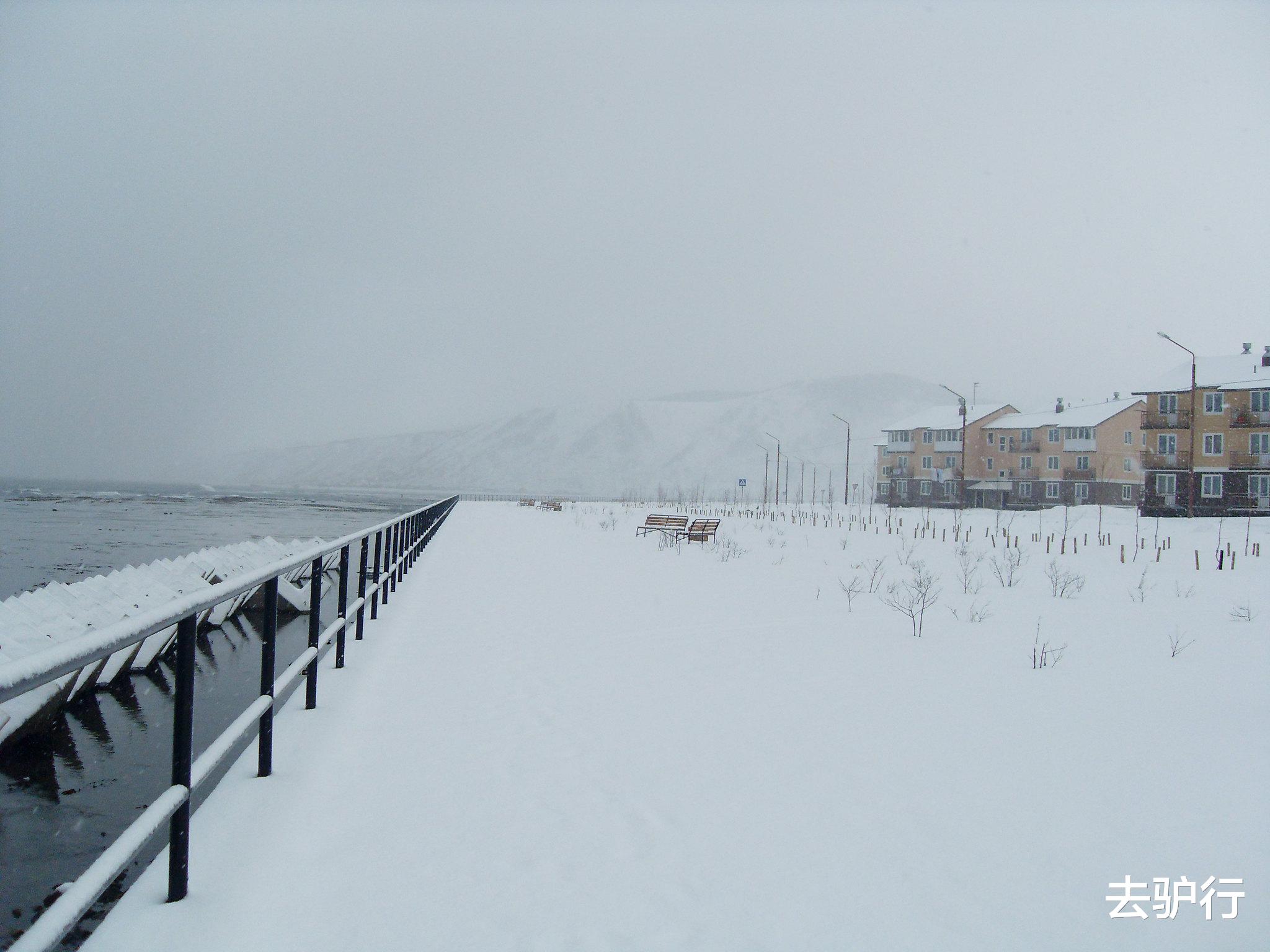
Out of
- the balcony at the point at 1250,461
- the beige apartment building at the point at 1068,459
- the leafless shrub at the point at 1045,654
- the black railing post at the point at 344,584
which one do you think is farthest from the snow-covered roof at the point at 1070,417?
the black railing post at the point at 344,584

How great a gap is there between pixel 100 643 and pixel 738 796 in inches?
122

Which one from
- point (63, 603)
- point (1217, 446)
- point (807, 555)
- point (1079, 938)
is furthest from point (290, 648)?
point (1217, 446)

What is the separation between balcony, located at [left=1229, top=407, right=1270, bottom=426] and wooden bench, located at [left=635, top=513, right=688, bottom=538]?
35056 mm

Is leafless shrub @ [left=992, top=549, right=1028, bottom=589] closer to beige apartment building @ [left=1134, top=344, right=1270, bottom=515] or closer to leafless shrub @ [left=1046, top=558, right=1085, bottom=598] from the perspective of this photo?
leafless shrub @ [left=1046, top=558, right=1085, bottom=598]

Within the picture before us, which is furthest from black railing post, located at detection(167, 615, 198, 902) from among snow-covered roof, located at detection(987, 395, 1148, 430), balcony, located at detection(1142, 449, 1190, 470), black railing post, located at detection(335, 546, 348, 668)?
snow-covered roof, located at detection(987, 395, 1148, 430)

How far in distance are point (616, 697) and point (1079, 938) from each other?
3591 millimetres

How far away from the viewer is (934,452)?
217 ft

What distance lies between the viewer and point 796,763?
4.70 m

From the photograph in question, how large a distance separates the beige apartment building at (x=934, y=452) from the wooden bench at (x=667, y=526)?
41.4 metres

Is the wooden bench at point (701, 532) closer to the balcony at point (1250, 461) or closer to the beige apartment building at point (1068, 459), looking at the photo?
the balcony at point (1250, 461)

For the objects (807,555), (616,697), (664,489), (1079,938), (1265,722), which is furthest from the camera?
(664,489)

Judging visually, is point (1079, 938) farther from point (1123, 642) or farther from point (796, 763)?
point (1123, 642)

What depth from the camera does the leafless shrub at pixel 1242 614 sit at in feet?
32.9

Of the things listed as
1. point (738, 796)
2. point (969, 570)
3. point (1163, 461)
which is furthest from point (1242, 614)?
point (1163, 461)
